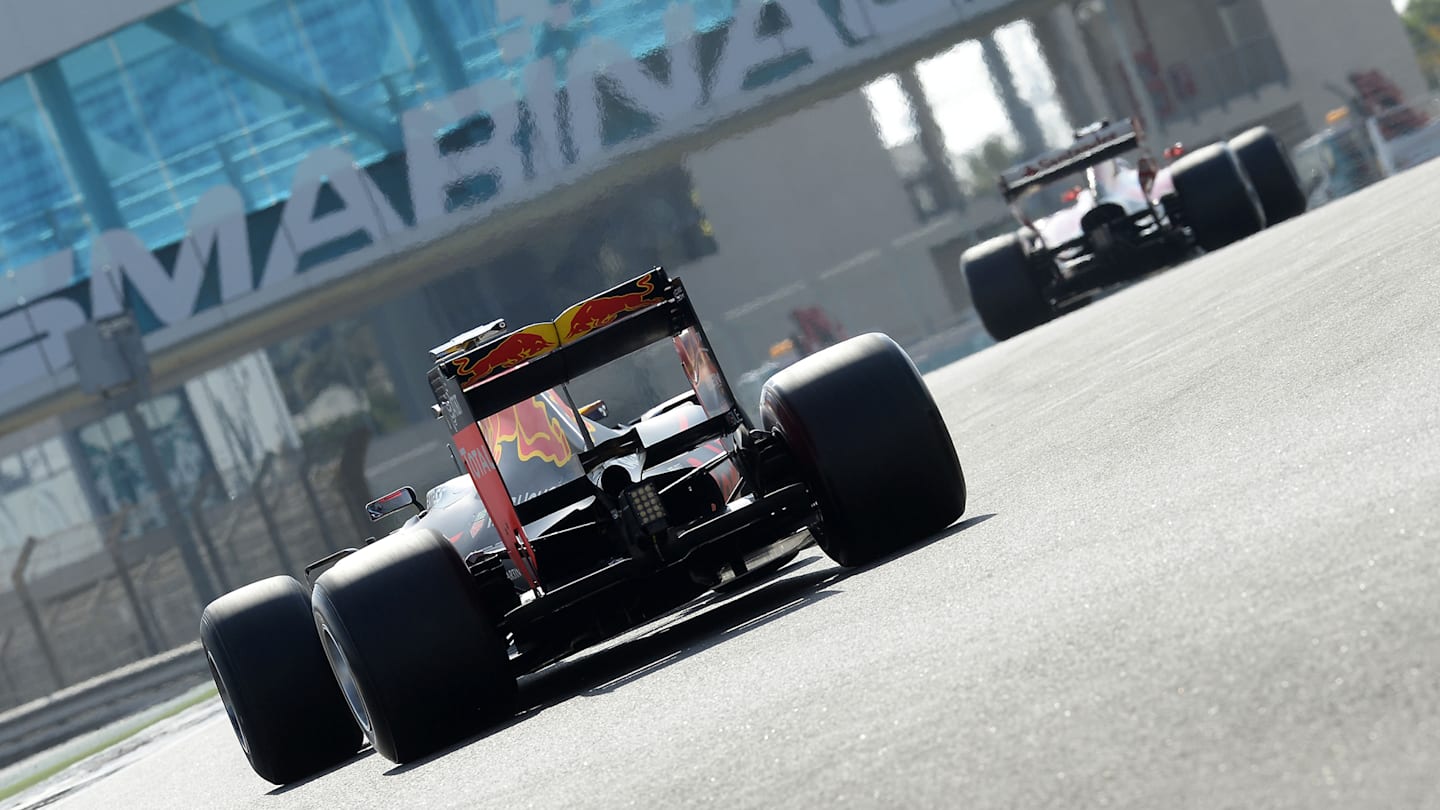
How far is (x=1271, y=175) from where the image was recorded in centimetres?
2022

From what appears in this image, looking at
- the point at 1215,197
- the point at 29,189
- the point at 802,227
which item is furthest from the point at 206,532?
the point at 1215,197

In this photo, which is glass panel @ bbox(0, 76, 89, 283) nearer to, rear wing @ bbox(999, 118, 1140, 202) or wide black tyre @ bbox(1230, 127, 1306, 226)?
rear wing @ bbox(999, 118, 1140, 202)

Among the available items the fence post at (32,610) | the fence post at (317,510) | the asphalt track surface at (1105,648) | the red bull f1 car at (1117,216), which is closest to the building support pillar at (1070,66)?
the fence post at (317,510)

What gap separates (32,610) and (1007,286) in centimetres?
1378

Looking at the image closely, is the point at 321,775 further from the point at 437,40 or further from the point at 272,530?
the point at 437,40

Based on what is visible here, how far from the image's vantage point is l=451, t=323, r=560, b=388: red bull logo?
7.58 metres

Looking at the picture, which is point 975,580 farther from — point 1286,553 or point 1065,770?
point 1065,770

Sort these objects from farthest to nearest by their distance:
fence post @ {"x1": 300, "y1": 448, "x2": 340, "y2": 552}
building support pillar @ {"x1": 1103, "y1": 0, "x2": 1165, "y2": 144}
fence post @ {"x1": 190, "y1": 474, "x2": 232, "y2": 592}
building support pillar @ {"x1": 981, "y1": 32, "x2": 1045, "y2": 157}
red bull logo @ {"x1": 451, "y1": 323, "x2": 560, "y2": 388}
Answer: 1. building support pillar @ {"x1": 1103, "y1": 0, "x2": 1165, "y2": 144}
2. building support pillar @ {"x1": 981, "y1": 32, "x2": 1045, "y2": 157}
3. fence post @ {"x1": 300, "y1": 448, "x2": 340, "y2": 552}
4. fence post @ {"x1": 190, "y1": 474, "x2": 232, "y2": 592}
5. red bull logo @ {"x1": 451, "y1": 323, "x2": 560, "y2": 388}

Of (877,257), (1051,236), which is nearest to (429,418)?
(877,257)

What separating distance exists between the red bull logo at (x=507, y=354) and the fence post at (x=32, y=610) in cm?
1998

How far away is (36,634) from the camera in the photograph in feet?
87.4

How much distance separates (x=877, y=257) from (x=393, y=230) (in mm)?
8505

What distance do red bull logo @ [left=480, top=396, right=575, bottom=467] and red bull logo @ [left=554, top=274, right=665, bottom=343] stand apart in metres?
0.72

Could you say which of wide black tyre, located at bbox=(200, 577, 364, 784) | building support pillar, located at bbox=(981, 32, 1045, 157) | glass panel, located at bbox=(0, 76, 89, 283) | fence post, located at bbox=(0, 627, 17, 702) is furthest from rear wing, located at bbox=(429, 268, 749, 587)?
glass panel, located at bbox=(0, 76, 89, 283)
